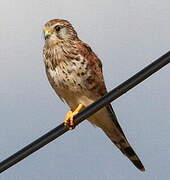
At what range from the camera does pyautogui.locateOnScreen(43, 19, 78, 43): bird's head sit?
867cm

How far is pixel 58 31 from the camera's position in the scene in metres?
8.84

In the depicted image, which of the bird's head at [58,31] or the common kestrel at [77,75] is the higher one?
the bird's head at [58,31]

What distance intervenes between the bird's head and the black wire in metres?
3.37

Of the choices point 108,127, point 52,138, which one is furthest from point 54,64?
point 52,138

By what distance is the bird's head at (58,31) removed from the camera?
8.67 meters

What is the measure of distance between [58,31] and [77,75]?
0.95m

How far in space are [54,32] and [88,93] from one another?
96cm

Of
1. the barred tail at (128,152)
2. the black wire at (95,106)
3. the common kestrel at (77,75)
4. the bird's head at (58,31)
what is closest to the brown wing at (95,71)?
the common kestrel at (77,75)

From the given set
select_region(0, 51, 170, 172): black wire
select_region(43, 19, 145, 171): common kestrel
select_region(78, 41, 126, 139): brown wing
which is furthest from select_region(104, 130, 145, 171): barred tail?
select_region(0, 51, 170, 172): black wire

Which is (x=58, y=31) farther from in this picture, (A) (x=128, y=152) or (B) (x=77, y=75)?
(A) (x=128, y=152)

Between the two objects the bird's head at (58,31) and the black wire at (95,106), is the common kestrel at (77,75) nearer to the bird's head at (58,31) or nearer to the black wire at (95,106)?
the bird's head at (58,31)

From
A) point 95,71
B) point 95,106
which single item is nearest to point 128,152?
point 95,71

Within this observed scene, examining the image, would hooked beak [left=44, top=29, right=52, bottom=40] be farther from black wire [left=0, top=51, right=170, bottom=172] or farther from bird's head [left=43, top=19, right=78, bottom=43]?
black wire [left=0, top=51, right=170, bottom=172]

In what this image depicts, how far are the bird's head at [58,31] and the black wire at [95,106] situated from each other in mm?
3374
